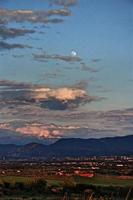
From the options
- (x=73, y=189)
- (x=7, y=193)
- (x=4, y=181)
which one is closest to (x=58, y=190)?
(x=73, y=189)

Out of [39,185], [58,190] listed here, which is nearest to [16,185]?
[39,185]

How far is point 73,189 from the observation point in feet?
267

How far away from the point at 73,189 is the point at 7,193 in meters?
11.8

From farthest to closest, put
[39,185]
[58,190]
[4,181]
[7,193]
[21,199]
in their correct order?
[4,181] → [39,185] → [58,190] → [7,193] → [21,199]

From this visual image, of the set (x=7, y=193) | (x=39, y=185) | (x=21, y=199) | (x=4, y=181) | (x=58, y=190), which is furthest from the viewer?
(x=4, y=181)

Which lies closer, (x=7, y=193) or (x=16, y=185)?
(x=7, y=193)

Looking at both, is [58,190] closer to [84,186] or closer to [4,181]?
[84,186]

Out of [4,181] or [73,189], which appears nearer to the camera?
[73,189]

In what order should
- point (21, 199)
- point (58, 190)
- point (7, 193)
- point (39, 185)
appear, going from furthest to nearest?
1. point (39, 185)
2. point (58, 190)
3. point (7, 193)
4. point (21, 199)

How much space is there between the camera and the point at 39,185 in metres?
86.4

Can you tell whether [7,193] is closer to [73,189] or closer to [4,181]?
[73,189]

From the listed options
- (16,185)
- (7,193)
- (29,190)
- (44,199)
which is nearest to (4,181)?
(16,185)

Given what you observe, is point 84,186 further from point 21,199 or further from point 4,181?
point 21,199

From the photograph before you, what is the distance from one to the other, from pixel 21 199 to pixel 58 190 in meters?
20.0
